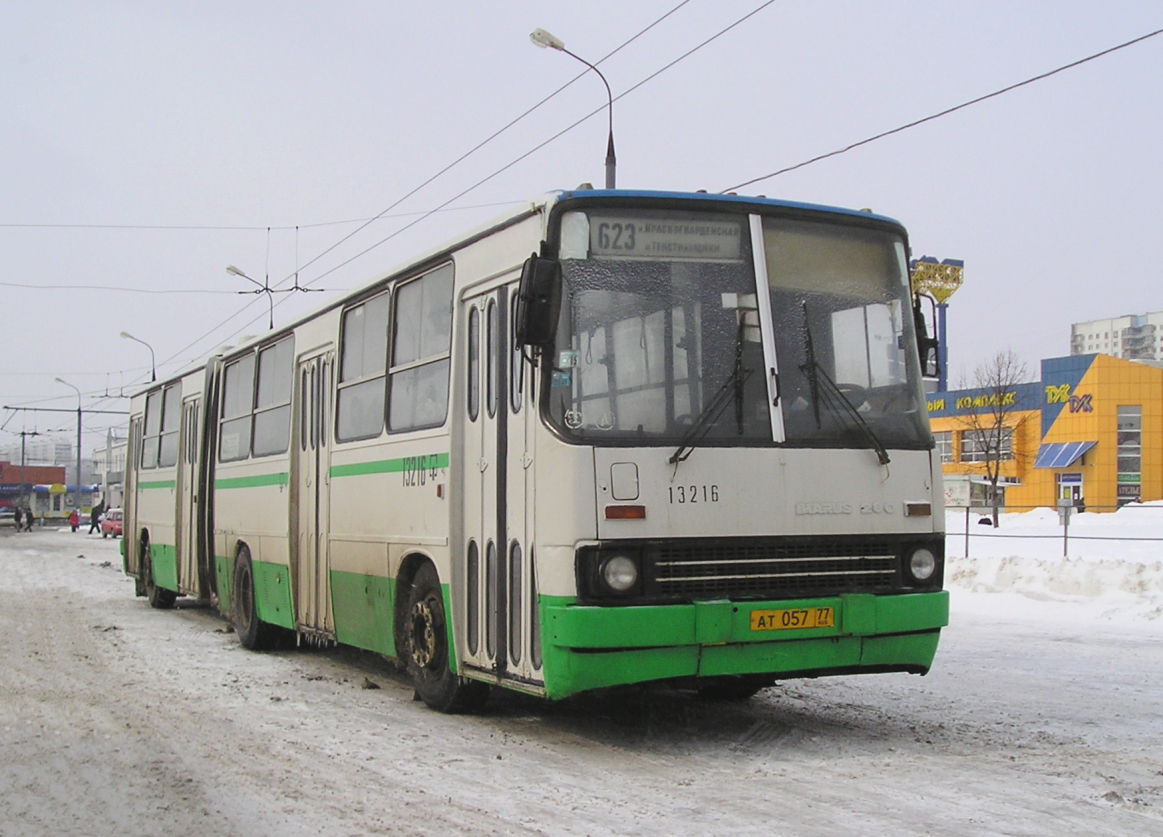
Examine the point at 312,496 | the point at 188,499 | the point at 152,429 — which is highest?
the point at 152,429

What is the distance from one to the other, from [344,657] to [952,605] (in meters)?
9.05

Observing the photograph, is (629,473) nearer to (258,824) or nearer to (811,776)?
(811,776)

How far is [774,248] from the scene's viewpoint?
7.64 meters

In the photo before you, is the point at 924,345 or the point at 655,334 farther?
the point at 924,345

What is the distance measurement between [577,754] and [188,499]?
10.8 metres

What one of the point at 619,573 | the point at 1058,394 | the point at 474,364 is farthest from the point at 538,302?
the point at 1058,394

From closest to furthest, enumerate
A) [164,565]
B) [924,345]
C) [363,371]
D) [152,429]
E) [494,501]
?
[494,501], [924,345], [363,371], [164,565], [152,429]

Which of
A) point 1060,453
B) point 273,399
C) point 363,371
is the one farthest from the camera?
point 1060,453

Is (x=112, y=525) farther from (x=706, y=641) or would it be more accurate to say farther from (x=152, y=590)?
(x=706, y=641)

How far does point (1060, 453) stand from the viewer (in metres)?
65.2

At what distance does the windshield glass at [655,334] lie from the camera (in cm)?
716

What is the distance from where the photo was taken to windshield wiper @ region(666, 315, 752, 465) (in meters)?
7.11

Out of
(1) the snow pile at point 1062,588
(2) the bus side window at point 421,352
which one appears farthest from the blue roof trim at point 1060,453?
(2) the bus side window at point 421,352

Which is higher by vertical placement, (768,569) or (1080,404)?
(1080,404)
